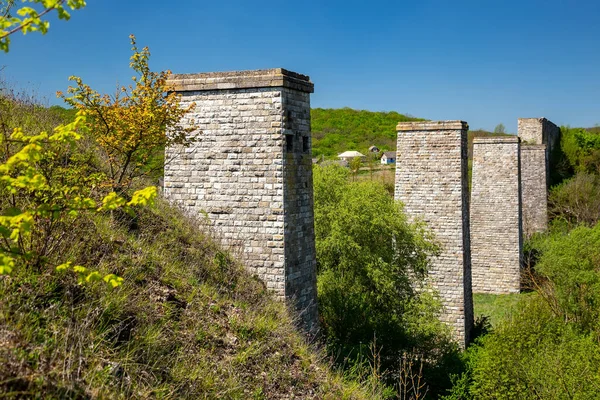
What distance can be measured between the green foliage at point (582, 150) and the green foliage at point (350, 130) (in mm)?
15769

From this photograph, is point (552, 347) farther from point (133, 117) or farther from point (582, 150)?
point (582, 150)

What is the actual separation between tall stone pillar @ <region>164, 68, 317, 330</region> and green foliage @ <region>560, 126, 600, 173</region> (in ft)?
111

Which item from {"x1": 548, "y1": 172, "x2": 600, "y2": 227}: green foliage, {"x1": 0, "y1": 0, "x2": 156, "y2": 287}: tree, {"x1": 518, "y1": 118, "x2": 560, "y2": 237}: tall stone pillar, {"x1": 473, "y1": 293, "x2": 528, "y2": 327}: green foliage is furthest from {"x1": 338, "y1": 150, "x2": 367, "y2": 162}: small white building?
{"x1": 0, "y1": 0, "x2": 156, "y2": 287}: tree

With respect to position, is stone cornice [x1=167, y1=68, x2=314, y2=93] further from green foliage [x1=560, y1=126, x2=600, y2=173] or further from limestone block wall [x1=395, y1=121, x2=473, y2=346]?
green foliage [x1=560, y1=126, x2=600, y2=173]

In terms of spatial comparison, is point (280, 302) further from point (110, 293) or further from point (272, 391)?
point (110, 293)

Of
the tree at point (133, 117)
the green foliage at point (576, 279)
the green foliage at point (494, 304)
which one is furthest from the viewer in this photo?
the green foliage at point (494, 304)

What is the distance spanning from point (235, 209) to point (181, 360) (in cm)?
446

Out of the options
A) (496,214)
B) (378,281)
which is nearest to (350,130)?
(496,214)

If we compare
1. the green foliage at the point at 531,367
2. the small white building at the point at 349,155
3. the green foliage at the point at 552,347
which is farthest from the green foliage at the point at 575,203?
the green foliage at the point at 531,367

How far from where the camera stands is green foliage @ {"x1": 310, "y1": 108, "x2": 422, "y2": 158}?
50.3 metres

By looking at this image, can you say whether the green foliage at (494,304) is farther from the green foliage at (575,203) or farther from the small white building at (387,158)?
the small white building at (387,158)

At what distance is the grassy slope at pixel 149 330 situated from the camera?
437cm

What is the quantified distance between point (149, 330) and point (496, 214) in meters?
21.5

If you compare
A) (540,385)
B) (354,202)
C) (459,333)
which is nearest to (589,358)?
(540,385)
